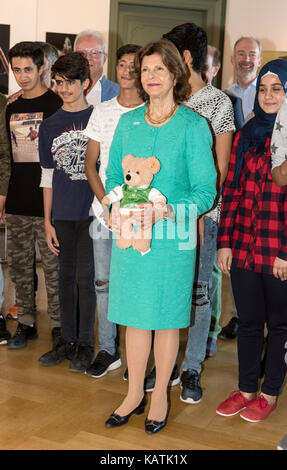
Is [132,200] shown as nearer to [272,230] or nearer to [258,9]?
[272,230]

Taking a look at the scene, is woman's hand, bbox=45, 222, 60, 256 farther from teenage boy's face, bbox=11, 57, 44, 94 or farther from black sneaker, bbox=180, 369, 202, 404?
black sneaker, bbox=180, 369, 202, 404

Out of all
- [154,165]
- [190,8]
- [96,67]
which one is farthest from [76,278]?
[190,8]

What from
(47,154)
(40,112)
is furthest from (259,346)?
(40,112)

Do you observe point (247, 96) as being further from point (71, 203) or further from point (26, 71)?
point (71, 203)

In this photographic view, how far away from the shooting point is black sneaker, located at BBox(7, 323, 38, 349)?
3.08 meters

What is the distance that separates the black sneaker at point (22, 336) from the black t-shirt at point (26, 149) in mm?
644

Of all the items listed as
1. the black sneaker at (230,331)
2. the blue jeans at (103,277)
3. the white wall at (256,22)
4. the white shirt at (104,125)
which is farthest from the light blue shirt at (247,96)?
the white wall at (256,22)

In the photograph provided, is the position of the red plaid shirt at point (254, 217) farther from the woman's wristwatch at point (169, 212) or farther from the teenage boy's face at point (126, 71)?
the teenage boy's face at point (126, 71)

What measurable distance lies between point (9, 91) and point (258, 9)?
2550mm

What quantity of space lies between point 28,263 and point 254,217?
1395 millimetres

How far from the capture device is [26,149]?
2.99m

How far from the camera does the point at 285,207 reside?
2.21 m

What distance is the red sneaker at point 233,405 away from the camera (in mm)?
2424
